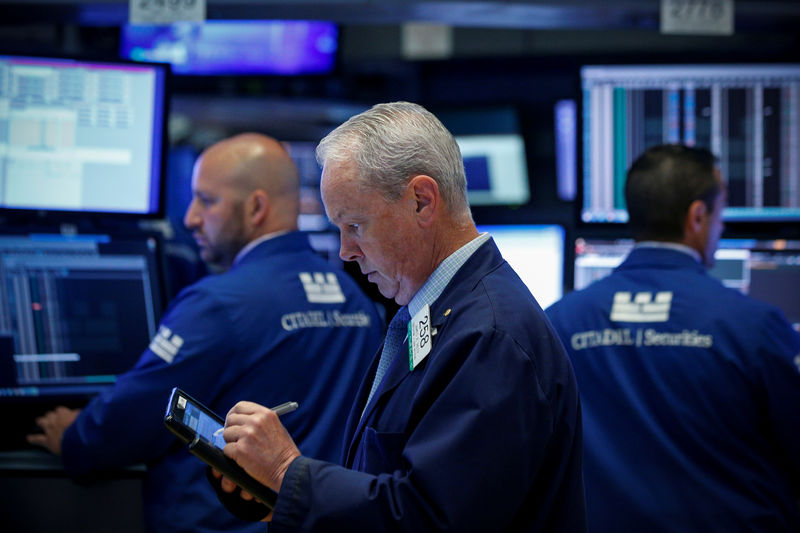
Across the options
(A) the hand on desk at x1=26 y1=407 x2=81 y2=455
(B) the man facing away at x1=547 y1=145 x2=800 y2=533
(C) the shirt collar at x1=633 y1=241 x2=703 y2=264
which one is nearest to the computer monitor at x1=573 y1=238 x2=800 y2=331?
(C) the shirt collar at x1=633 y1=241 x2=703 y2=264

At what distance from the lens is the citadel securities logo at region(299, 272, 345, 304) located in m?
2.36

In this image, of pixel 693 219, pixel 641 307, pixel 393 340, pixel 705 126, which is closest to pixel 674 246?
pixel 693 219

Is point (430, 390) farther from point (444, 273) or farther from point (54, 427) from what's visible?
point (54, 427)

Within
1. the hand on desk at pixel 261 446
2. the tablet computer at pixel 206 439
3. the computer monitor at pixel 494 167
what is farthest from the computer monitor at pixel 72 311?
the computer monitor at pixel 494 167

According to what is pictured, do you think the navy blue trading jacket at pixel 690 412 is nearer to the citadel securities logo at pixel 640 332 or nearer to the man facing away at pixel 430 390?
the citadel securities logo at pixel 640 332

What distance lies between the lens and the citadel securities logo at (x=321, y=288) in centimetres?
236

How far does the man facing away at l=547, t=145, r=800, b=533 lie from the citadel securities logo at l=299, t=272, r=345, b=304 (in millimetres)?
618

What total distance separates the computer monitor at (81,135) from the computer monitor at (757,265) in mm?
1328

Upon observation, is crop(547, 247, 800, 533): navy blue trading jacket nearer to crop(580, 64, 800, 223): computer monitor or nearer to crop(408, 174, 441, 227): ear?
crop(580, 64, 800, 223): computer monitor

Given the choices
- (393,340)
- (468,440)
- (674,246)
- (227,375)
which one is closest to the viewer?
(468,440)

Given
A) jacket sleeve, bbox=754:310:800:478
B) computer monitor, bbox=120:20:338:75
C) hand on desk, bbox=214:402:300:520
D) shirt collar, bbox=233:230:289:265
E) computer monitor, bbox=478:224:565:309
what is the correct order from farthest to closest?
computer monitor, bbox=120:20:338:75
computer monitor, bbox=478:224:565:309
shirt collar, bbox=233:230:289:265
jacket sleeve, bbox=754:310:800:478
hand on desk, bbox=214:402:300:520

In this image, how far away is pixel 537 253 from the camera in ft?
10.1

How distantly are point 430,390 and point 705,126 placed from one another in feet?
5.80

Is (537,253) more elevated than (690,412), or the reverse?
(537,253)
